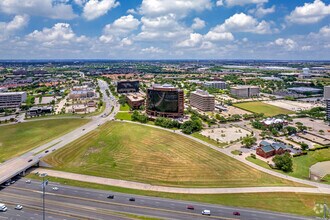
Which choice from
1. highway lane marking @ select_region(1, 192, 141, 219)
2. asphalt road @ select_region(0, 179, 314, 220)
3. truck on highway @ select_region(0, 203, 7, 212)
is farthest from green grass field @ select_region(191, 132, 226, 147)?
truck on highway @ select_region(0, 203, 7, 212)

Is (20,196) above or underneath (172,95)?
underneath

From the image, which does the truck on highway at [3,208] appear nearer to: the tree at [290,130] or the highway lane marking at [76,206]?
the highway lane marking at [76,206]

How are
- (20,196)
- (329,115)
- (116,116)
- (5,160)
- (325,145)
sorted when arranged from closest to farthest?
(20,196) < (5,160) < (325,145) < (329,115) < (116,116)

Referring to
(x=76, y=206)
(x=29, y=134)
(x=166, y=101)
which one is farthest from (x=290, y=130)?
(x=29, y=134)

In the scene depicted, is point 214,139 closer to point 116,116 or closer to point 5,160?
point 116,116

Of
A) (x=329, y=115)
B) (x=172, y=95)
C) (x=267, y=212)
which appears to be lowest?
(x=267, y=212)

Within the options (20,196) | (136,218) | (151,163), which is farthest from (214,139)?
(20,196)

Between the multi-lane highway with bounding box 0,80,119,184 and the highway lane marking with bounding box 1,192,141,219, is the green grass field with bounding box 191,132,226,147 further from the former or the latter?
the highway lane marking with bounding box 1,192,141,219
